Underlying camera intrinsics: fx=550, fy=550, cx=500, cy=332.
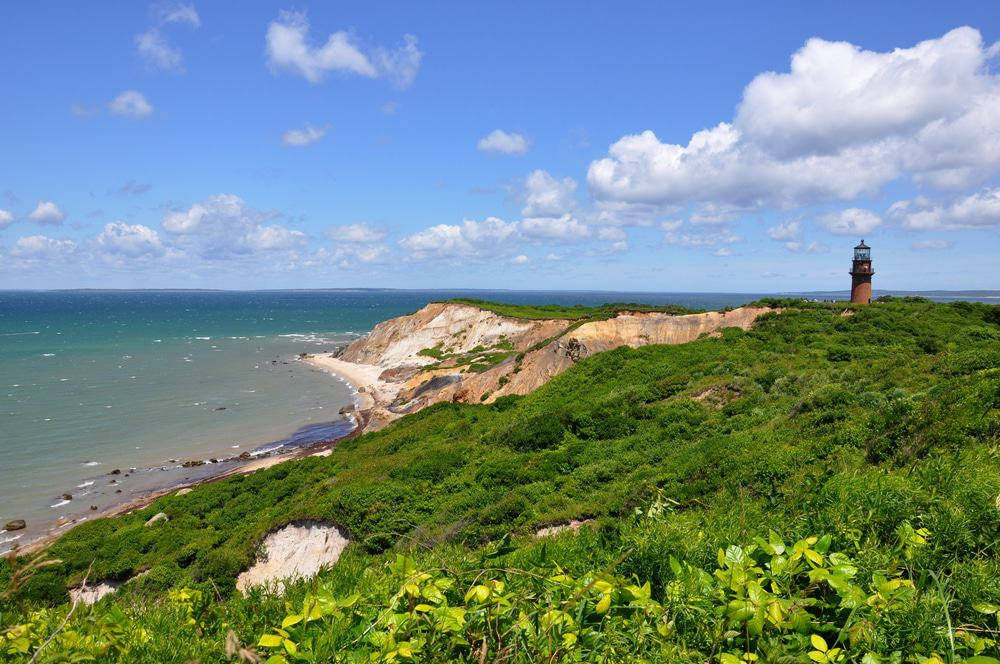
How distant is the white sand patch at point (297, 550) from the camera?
1491 cm

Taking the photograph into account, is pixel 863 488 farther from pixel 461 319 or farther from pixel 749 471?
pixel 461 319

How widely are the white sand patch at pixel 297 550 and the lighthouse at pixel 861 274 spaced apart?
124ft

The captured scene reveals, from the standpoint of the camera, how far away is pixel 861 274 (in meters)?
38.5

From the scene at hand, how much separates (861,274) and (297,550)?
A: 131ft

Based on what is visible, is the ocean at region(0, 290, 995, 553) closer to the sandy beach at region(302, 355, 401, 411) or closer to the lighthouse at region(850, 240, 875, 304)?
the sandy beach at region(302, 355, 401, 411)

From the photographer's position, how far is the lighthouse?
126 feet

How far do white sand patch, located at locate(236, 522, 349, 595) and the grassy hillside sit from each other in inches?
15.8

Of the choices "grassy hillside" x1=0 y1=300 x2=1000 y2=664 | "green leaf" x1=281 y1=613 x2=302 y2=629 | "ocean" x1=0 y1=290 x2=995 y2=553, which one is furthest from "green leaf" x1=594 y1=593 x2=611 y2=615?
"ocean" x1=0 y1=290 x2=995 y2=553

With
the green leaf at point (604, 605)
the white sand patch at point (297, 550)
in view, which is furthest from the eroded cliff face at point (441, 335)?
the green leaf at point (604, 605)

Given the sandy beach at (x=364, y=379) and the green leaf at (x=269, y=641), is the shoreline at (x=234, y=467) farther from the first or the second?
the green leaf at (x=269, y=641)

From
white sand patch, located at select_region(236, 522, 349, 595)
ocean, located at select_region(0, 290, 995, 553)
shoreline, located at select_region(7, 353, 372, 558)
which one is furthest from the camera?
ocean, located at select_region(0, 290, 995, 553)

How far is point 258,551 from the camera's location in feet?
51.0

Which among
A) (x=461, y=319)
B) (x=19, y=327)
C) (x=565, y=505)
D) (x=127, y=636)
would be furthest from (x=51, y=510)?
(x=19, y=327)

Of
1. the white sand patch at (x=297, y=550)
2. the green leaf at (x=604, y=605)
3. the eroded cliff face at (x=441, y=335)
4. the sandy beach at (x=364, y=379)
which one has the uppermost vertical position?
the green leaf at (x=604, y=605)
